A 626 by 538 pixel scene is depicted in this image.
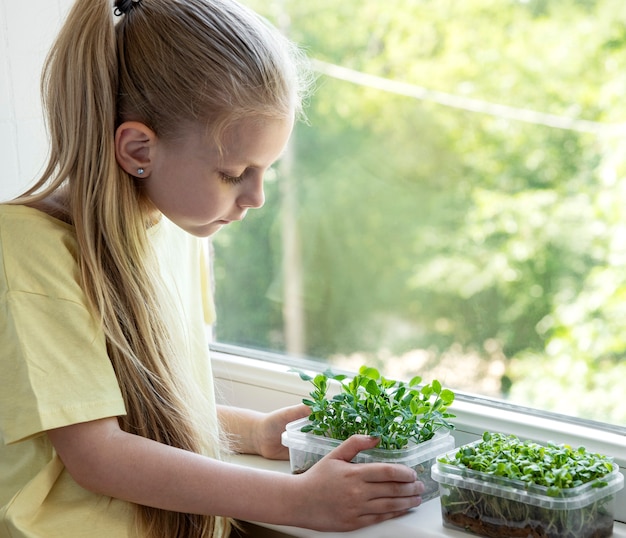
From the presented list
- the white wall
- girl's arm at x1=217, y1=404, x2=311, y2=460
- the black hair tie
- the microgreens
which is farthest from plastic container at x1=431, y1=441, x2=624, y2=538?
the white wall

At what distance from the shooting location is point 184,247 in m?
1.13

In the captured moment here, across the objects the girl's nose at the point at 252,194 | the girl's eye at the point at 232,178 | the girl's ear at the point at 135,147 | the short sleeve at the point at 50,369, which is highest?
the girl's ear at the point at 135,147

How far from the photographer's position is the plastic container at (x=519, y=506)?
76 cm

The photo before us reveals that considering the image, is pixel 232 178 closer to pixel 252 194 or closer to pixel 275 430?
pixel 252 194

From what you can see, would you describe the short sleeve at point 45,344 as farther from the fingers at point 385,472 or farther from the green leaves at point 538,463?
the green leaves at point 538,463

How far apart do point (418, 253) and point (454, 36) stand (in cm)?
110

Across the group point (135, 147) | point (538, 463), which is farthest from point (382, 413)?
point (135, 147)

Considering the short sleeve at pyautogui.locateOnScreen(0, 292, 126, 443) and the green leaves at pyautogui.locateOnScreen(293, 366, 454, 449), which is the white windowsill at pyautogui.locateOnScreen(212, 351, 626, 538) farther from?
the short sleeve at pyautogui.locateOnScreen(0, 292, 126, 443)

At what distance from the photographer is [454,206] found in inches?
159

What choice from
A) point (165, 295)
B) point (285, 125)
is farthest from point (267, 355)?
point (285, 125)

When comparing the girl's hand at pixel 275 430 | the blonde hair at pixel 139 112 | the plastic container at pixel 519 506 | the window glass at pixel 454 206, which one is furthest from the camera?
the window glass at pixel 454 206

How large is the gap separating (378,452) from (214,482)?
0.17 meters

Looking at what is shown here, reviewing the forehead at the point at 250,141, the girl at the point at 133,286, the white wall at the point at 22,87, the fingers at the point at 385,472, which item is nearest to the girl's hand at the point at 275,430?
the girl at the point at 133,286

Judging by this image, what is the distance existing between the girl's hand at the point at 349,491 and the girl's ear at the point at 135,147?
37cm
